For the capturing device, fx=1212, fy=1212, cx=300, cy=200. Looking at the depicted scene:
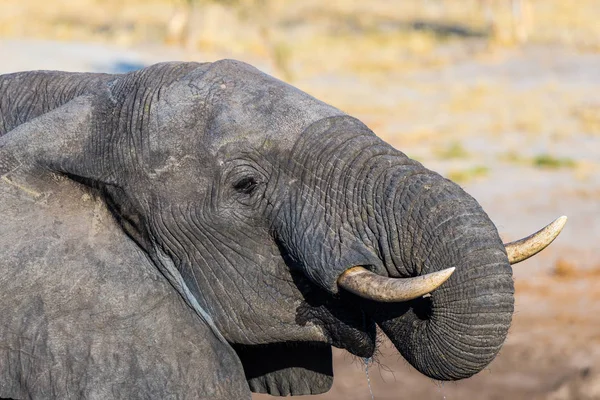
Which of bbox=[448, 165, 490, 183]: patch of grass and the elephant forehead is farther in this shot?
bbox=[448, 165, 490, 183]: patch of grass

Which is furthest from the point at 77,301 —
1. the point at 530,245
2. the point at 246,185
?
the point at 530,245

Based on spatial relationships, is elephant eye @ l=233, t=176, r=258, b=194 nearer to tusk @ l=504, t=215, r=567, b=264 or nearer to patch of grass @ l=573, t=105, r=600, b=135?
tusk @ l=504, t=215, r=567, b=264

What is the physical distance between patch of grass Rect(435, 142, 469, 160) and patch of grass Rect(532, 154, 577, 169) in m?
0.91

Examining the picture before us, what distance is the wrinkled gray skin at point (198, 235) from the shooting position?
10.4 feet

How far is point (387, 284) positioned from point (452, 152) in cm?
1207

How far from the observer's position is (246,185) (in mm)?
3307

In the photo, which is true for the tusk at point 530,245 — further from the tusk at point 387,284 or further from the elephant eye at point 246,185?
the elephant eye at point 246,185

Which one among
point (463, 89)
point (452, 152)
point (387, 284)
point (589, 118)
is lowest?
point (463, 89)

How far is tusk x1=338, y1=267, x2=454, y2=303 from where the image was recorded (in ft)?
9.55

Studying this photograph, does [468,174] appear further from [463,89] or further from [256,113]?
[256,113]

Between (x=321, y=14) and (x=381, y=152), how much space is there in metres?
39.0

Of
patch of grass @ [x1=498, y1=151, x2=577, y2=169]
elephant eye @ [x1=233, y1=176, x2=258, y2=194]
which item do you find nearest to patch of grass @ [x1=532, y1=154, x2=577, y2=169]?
patch of grass @ [x1=498, y1=151, x2=577, y2=169]

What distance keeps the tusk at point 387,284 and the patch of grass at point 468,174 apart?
10.2m

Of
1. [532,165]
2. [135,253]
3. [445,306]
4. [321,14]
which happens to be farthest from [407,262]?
[321,14]
